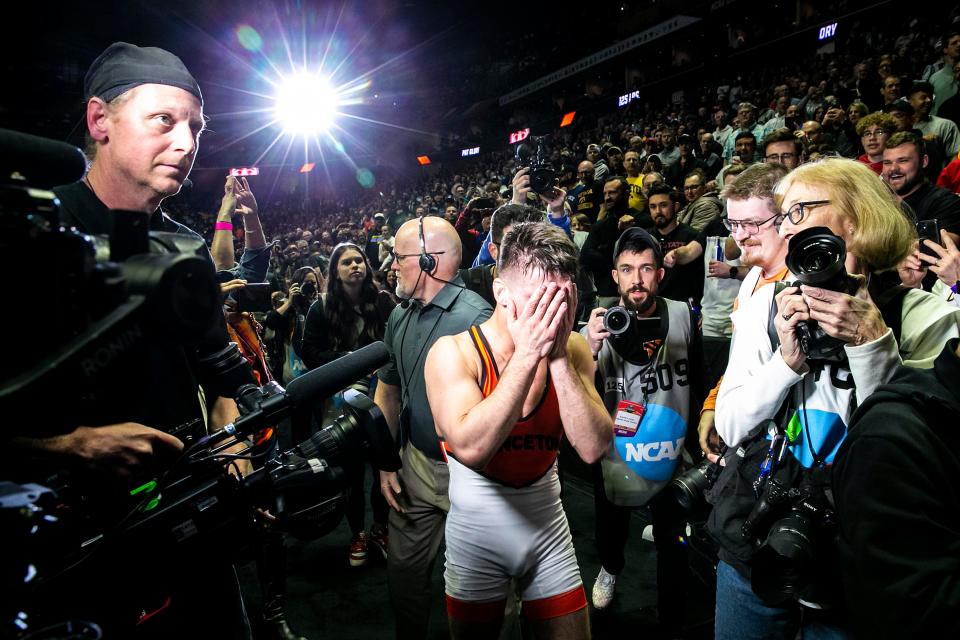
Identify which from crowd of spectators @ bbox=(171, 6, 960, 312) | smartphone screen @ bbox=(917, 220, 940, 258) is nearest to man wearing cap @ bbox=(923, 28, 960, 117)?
crowd of spectators @ bbox=(171, 6, 960, 312)

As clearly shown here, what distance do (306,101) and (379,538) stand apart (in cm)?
3227

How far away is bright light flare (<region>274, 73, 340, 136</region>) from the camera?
99.8 feet

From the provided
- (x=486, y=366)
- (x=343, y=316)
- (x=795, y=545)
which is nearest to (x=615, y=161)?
(x=343, y=316)

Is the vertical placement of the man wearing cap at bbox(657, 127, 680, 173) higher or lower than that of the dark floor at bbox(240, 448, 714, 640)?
higher

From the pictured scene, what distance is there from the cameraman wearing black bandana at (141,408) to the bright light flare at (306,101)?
32.5 meters

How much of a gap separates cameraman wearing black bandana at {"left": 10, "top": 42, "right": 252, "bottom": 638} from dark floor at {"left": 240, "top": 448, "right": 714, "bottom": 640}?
6.72 ft

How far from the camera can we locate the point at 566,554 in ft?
6.78

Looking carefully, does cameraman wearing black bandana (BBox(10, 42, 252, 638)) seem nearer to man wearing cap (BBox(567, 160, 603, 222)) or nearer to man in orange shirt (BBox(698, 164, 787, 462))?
man in orange shirt (BBox(698, 164, 787, 462))

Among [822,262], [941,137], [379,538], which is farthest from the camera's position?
[941,137]

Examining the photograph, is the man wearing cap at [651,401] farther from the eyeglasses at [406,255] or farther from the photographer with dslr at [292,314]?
the photographer with dslr at [292,314]

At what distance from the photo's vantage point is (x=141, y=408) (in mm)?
1341

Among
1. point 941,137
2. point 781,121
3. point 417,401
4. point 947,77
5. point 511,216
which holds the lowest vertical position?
point 417,401

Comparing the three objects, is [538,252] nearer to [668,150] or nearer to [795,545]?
[795,545]

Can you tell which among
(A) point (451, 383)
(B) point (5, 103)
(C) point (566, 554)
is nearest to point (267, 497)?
(A) point (451, 383)
